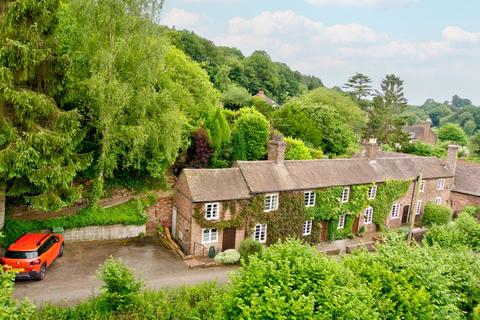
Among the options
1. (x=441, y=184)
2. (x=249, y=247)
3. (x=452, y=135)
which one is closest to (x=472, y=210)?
(x=441, y=184)

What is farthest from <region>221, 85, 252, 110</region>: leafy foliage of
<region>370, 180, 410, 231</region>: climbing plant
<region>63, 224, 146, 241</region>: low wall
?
<region>63, 224, 146, 241</region>: low wall

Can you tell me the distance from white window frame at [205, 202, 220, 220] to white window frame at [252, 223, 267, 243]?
330cm

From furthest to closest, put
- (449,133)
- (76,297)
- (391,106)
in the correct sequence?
1. (449,133)
2. (391,106)
3. (76,297)

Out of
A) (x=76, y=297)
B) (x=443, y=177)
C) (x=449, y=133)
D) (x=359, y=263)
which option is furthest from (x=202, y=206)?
(x=449, y=133)

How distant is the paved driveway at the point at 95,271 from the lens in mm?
19391

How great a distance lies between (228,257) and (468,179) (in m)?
29.3

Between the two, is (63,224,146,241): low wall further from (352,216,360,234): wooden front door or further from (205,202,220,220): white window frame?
(352,216,360,234): wooden front door

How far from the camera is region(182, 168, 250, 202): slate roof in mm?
25653

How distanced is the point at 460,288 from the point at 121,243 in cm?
1993

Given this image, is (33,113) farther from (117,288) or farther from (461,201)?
(461,201)

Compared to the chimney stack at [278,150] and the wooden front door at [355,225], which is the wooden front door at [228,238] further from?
the wooden front door at [355,225]

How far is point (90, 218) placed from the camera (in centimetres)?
2588

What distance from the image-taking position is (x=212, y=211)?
2600cm

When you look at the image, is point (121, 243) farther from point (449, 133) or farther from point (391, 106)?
point (449, 133)
